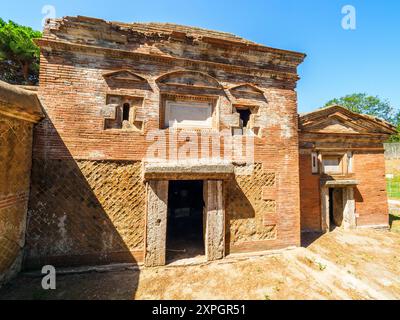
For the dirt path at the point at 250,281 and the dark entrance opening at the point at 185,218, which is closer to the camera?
the dirt path at the point at 250,281

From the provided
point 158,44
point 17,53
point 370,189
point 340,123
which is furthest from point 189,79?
point 17,53

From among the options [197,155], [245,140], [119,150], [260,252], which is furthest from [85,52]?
[260,252]

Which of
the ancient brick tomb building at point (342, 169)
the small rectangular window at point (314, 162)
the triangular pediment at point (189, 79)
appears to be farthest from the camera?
the small rectangular window at point (314, 162)

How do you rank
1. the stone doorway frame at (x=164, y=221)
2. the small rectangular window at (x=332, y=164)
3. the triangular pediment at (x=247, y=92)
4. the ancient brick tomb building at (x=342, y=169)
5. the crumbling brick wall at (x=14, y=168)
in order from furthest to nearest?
the small rectangular window at (x=332, y=164), the ancient brick tomb building at (x=342, y=169), the triangular pediment at (x=247, y=92), the stone doorway frame at (x=164, y=221), the crumbling brick wall at (x=14, y=168)

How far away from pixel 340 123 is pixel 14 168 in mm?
11243

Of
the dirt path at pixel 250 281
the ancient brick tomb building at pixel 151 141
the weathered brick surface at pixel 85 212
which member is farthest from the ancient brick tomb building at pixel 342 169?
the weathered brick surface at pixel 85 212

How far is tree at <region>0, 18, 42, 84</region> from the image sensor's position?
12.9 meters

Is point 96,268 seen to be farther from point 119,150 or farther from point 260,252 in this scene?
point 260,252

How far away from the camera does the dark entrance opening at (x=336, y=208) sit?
9.10 meters

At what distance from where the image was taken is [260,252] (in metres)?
5.97

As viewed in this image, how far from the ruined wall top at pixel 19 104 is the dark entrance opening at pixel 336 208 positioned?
11.2 metres

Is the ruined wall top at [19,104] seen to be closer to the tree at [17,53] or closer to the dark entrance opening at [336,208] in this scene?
the dark entrance opening at [336,208]

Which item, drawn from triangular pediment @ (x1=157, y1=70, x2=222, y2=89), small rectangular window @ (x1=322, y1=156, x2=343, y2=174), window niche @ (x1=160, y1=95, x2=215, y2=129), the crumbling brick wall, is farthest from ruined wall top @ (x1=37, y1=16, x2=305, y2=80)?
small rectangular window @ (x1=322, y1=156, x2=343, y2=174)

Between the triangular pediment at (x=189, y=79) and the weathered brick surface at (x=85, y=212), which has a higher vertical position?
the triangular pediment at (x=189, y=79)
